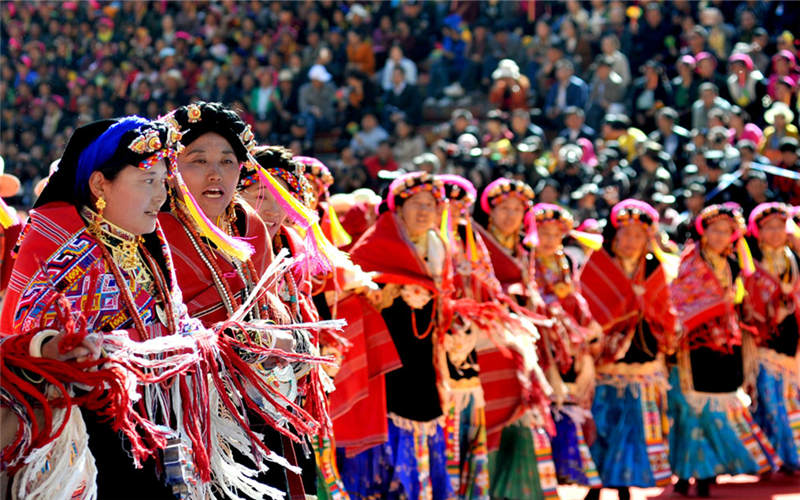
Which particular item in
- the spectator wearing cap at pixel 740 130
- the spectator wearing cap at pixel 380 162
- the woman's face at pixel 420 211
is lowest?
the woman's face at pixel 420 211

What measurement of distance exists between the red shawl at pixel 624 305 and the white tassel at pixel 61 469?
624cm

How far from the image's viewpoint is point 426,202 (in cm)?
815

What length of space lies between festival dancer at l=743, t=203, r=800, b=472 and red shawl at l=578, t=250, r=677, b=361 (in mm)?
1054

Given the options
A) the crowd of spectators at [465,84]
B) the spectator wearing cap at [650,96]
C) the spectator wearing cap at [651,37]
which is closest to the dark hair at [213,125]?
the crowd of spectators at [465,84]

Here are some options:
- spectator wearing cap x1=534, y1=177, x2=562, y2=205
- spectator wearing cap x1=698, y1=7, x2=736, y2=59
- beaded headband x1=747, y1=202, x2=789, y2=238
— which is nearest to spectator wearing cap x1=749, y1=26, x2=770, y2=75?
spectator wearing cap x1=698, y1=7, x2=736, y2=59

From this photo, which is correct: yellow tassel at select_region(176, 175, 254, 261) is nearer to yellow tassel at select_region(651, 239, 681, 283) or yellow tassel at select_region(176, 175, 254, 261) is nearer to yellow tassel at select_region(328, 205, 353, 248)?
yellow tassel at select_region(328, 205, 353, 248)

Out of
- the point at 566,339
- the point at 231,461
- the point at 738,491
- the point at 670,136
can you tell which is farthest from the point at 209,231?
the point at 670,136

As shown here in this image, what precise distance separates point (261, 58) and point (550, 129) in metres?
6.36

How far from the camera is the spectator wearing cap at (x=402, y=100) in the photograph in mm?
18141

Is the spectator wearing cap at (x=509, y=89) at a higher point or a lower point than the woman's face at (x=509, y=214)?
higher

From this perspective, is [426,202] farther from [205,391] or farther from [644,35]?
[644,35]

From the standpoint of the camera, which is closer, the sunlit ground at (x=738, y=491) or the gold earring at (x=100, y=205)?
the gold earring at (x=100, y=205)

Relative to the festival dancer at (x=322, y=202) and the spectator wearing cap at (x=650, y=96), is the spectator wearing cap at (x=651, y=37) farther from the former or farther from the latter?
the festival dancer at (x=322, y=202)

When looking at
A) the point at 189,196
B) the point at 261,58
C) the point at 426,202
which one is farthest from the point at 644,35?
the point at 189,196
